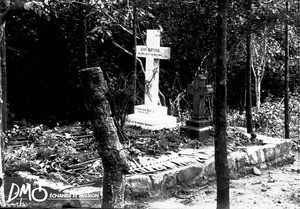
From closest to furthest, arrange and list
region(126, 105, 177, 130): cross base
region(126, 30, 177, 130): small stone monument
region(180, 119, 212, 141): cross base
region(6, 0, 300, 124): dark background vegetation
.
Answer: region(180, 119, 212, 141): cross base, region(126, 105, 177, 130): cross base, region(126, 30, 177, 130): small stone monument, region(6, 0, 300, 124): dark background vegetation

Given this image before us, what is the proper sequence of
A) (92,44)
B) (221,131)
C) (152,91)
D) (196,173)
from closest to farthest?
(221,131) < (196,173) < (152,91) < (92,44)

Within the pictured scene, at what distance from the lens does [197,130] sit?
6.73 metres

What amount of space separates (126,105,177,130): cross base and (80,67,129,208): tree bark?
4068mm

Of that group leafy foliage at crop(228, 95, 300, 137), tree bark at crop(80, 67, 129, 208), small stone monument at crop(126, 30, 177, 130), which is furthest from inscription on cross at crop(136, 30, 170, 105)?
tree bark at crop(80, 67, 129, 208)

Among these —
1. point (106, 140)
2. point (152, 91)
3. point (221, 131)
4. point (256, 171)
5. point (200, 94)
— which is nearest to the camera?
point (106, 140)

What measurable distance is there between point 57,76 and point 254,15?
4.84m

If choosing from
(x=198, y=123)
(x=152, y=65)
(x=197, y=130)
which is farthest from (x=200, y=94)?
(x=152, y=65)

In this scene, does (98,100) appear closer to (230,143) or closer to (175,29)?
(230,143)

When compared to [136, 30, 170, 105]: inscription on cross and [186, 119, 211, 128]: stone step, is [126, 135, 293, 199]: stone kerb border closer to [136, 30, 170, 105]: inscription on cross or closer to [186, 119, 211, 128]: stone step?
[186, 119, 211, 128]: stone step

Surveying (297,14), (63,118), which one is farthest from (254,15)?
(63,118)

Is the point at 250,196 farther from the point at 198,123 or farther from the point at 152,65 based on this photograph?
the point at 152,65

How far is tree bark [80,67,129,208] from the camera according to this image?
10.4 feet

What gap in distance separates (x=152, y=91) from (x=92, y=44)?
2815 mm

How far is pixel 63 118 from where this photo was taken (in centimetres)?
968
